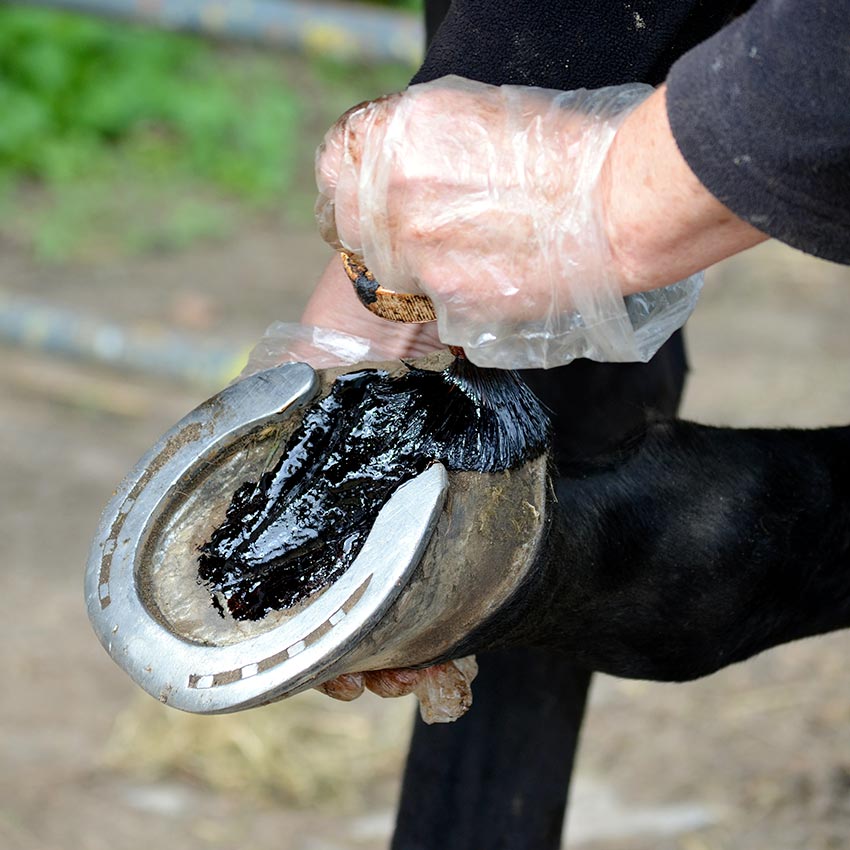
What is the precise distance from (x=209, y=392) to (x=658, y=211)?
6.63 feet

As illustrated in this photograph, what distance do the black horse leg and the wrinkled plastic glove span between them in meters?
0.42

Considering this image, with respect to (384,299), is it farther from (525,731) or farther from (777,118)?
(525,731)

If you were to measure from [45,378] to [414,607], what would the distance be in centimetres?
220

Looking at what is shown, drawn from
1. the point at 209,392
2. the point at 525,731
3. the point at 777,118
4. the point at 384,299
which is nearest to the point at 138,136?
the point at 209,392

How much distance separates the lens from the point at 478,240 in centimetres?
72

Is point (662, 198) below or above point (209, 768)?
above

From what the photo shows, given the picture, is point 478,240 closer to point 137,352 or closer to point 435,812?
point 435,812

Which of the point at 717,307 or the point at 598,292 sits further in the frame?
the point at 717,307

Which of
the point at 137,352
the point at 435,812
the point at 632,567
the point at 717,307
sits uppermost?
the point at 632,567

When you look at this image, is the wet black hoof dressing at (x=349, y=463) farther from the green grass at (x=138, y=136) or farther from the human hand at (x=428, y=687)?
the green grass at (x=138, y=136)

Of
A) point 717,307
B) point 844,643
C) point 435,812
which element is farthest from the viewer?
point 717,307

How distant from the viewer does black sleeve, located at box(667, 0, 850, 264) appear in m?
0.61

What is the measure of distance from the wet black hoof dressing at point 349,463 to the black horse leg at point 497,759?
36 cm

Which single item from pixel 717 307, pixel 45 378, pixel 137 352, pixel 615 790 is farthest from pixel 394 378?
pixel 717 307
